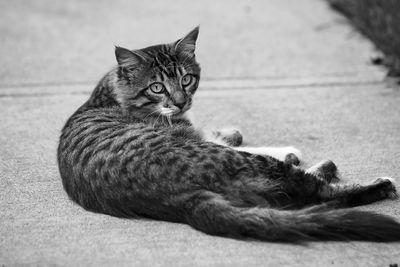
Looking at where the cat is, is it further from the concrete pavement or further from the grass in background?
the grass in background

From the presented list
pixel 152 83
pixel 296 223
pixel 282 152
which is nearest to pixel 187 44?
pixel 152 83

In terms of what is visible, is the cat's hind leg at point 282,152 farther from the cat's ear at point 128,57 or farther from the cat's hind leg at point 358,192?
the cat's ear at point 128,57

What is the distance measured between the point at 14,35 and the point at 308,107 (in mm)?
4207

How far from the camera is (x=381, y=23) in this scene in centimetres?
748

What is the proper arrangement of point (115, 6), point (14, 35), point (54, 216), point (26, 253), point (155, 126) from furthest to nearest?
point (115, 6), point (14, 35), point (155, 126), point (54, 216), point (26, 253)

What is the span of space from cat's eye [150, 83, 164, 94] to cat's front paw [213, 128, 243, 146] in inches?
30.8

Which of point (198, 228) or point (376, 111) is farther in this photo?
point (376, 111)

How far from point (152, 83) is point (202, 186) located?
135 cm

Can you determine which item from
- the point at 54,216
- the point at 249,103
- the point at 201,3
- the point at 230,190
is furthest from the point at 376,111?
the point at 201,3

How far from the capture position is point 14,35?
27.0 ft

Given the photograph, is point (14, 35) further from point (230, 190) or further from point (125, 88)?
point (230, 190)

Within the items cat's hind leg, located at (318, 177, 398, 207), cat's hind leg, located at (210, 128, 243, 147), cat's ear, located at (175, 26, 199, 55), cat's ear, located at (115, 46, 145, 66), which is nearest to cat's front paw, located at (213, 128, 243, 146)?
cat's hind leg, located at (210, 128, 243, 147)

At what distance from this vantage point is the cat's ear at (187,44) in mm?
4984

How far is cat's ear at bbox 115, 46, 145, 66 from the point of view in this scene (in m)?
4.72
